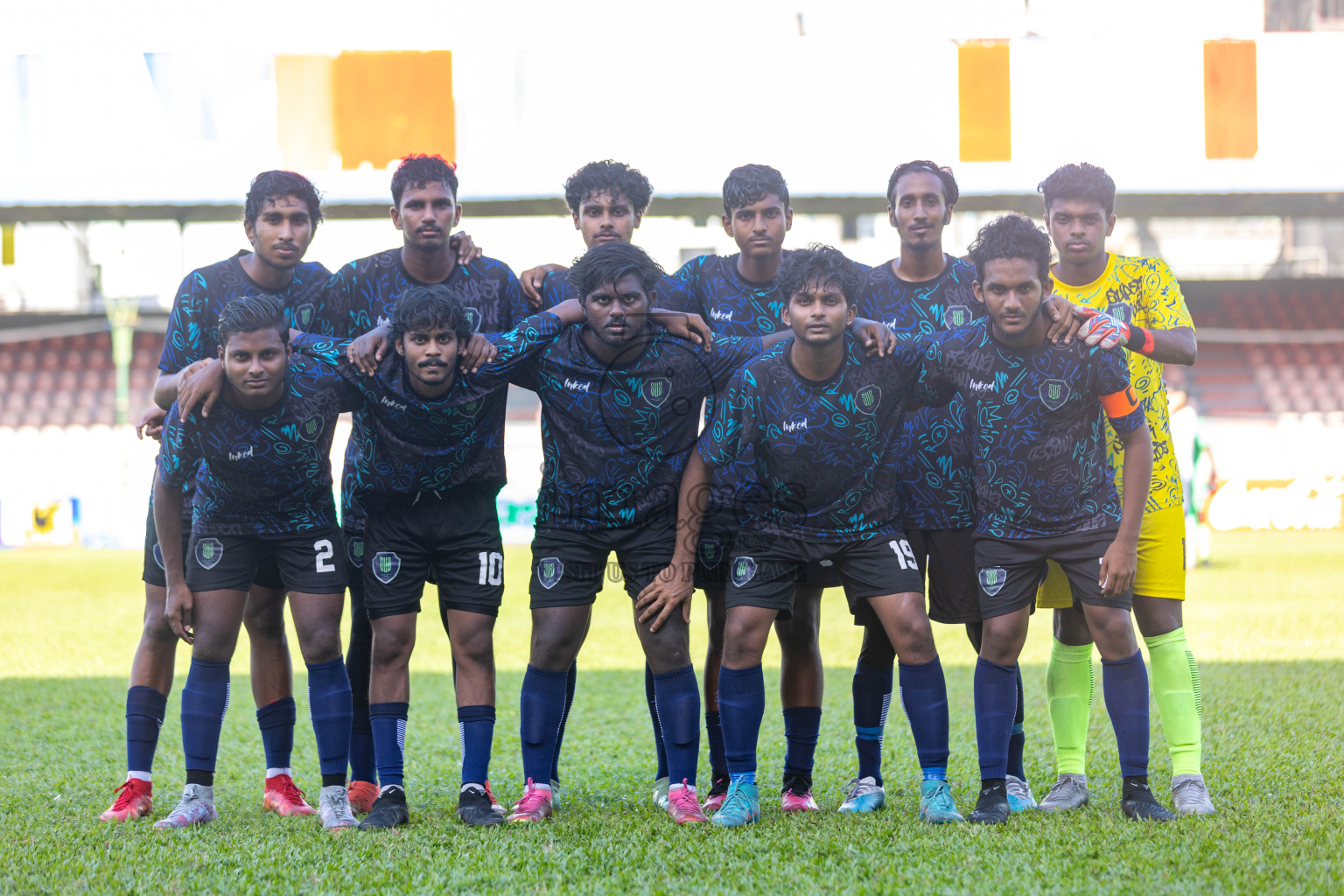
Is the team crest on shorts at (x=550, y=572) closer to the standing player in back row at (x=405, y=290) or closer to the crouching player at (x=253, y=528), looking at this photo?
the standing player in back row at (x=405, y=290)

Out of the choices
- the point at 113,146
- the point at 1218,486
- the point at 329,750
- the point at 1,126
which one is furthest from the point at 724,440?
the point at 1,126

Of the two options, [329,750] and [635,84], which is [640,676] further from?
[635,84]

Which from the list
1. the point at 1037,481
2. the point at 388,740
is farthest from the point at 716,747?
the point at 1037,481

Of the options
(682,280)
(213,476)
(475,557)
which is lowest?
(475,557)

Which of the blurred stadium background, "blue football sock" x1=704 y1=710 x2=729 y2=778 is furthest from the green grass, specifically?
the blurred stadium background

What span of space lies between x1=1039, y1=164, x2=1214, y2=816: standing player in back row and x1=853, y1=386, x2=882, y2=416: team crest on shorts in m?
0.69

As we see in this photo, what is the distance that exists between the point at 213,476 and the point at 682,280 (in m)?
1.62

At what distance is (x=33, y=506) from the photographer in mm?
18297

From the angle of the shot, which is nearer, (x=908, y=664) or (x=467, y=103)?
(x=908, y=664)

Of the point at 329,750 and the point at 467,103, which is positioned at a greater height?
the point at 467,103

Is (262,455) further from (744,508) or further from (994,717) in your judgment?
(994,717)

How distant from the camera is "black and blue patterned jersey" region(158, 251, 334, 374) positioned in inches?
152

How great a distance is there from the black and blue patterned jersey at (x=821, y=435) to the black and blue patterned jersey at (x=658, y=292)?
427 mm

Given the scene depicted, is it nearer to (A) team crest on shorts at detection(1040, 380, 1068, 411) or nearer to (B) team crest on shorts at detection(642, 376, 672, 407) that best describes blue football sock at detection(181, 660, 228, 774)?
(B) team crest on shorts at detection(642, 376, 672, 407)
